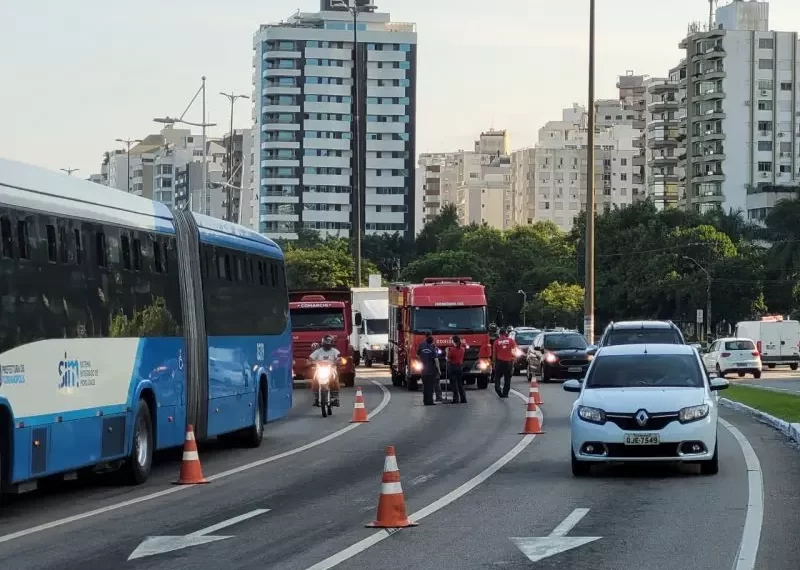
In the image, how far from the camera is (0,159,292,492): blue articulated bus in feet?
50.7

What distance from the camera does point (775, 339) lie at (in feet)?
236

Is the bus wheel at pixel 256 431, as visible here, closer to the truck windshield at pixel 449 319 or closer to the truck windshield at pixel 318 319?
the truck windshield at pixel 449 319

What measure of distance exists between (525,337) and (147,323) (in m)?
47.3

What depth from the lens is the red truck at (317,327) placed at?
172 feet

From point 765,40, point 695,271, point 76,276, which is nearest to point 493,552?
point 76,276

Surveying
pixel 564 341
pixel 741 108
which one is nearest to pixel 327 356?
pixel 564 341

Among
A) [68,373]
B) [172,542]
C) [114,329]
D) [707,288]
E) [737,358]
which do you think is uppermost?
[114,329]

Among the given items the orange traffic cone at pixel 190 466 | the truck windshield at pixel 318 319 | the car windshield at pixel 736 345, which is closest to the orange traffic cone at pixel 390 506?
the orange traffic cone at pixel 190 466

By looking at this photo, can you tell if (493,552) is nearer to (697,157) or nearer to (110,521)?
(110,521)

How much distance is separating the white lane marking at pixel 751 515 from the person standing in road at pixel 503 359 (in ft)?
55.0

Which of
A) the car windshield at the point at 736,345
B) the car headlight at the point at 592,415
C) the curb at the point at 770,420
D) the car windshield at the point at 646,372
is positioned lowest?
the car windshield at the point at 736,345

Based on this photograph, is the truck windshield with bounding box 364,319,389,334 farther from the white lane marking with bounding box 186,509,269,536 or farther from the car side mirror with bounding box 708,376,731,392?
the white lane marking with bounding box 186,509,269,536

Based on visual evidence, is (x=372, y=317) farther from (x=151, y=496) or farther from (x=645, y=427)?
(x=151, y=496)

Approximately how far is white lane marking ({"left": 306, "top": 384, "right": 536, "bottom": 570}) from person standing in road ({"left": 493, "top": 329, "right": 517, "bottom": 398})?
50.3ft
